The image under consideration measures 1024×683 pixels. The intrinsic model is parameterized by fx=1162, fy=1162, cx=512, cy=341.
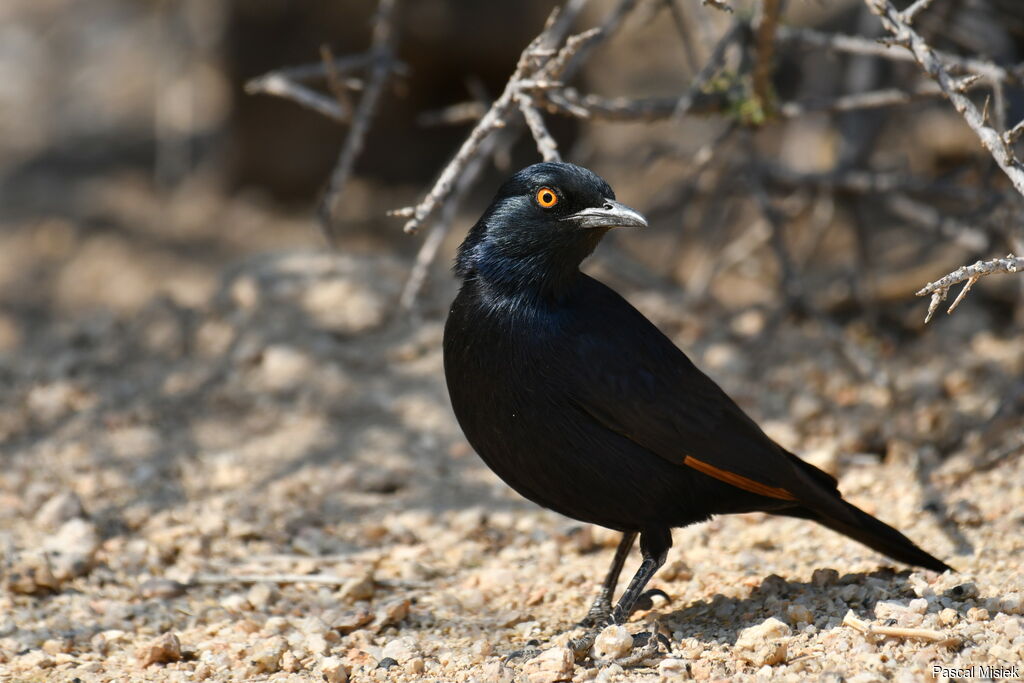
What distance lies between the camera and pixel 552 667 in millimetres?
3430

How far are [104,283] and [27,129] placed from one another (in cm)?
274

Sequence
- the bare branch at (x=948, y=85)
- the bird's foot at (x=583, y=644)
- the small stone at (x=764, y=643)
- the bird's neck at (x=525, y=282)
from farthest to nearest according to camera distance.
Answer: the bird's neck at (x=525, y=282)
the bird's foot at (x=583, y=644)
the small stone at (x=764, y=643)
the bare branch at (x=948, y=85)

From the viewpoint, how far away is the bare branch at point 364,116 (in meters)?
4.82

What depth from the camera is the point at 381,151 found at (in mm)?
9000

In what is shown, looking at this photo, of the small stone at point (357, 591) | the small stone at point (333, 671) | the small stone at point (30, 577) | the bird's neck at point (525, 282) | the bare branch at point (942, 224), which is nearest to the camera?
the small stone at point (333, 671)

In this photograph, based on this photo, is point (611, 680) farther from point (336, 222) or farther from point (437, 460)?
point (336, 222)

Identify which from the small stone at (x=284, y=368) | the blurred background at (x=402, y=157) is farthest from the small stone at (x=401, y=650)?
the blurred background at (x=402, y=157)

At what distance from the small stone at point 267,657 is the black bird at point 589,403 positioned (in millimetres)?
896

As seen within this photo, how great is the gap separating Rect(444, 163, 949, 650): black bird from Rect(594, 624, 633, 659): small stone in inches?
2.9

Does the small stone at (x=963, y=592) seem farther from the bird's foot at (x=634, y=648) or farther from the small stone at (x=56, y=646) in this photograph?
the small stone at (x=56, y=646)

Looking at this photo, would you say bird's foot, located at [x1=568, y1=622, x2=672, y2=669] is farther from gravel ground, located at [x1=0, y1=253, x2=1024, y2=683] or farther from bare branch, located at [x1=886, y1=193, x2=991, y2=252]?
bare branch, located at [x1=886, y1=193, x2=991, y2=252]

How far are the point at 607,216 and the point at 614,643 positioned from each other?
1.36 m

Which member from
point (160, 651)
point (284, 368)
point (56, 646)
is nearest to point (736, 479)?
point (160, 651)

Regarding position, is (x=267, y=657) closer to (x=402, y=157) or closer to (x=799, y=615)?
(x=799, y=615)
